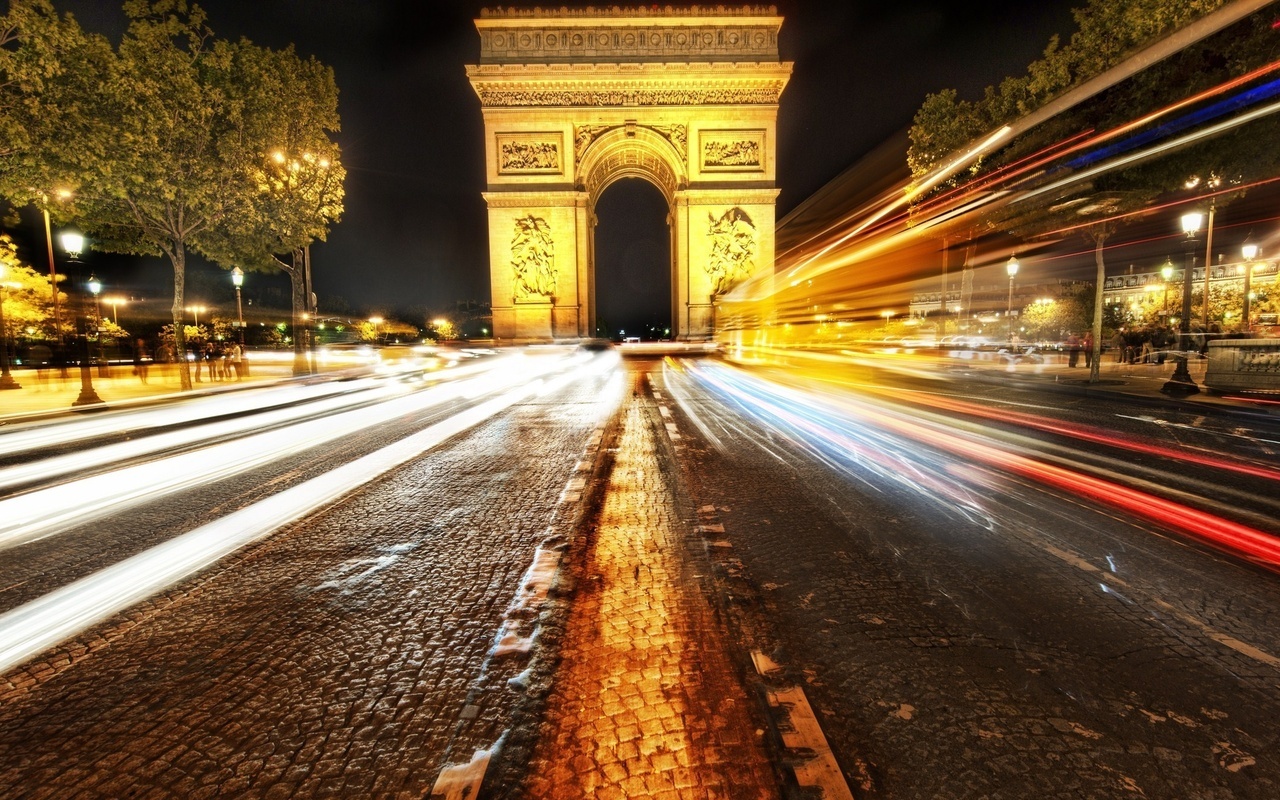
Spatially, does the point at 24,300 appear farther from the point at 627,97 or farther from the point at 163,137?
the point at 627,97

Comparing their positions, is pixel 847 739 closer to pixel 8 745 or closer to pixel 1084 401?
pixel 8 745

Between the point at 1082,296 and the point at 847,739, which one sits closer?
the point at 847,739

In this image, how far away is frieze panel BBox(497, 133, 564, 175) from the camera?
32344mm

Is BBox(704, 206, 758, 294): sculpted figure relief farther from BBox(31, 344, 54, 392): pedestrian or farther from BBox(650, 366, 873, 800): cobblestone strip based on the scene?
BBox(650, 366, 873, 800): cobblestone strip

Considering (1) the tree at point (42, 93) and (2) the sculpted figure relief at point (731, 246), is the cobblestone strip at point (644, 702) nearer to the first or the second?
(1) the tree at point (42, 93)

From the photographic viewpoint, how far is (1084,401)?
11336 mm

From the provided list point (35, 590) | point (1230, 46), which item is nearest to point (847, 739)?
point (35, 590)

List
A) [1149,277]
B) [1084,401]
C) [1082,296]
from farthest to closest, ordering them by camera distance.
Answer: [1149,277]
[1082,296]
[1084,401]

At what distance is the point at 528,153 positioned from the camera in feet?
106

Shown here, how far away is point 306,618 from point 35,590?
5.18 feet

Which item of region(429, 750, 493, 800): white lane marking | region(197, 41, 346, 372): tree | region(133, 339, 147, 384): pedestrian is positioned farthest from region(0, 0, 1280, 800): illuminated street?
region(133, 339, 147, 384): pedestrian

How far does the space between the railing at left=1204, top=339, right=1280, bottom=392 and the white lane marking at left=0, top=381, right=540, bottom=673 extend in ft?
51.7

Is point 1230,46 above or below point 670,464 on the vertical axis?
above

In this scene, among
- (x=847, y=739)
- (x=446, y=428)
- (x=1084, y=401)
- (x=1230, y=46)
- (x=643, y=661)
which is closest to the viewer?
(x=847, y=739)
